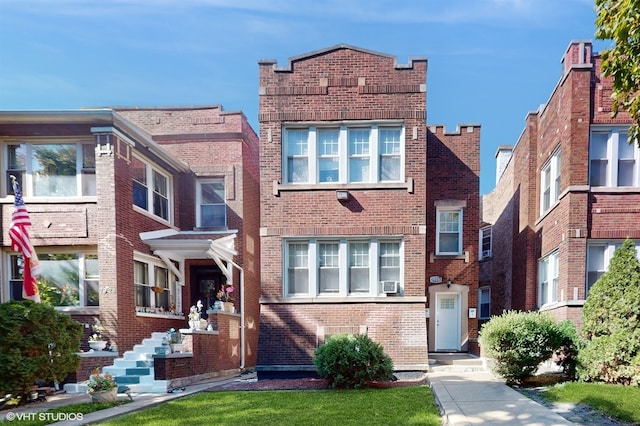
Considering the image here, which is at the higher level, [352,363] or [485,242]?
[485,242]

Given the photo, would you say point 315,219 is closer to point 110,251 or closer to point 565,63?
point 110,251

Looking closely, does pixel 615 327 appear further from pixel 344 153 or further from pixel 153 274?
pixel 153 274

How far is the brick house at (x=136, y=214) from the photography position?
394 inches

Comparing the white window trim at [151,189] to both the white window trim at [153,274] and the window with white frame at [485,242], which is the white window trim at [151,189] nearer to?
the white window trim at [153,274]

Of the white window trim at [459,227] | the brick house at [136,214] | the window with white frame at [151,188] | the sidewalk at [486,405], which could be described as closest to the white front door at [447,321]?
the white window trim at [459,227]

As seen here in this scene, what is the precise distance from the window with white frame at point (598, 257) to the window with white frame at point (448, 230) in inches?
143

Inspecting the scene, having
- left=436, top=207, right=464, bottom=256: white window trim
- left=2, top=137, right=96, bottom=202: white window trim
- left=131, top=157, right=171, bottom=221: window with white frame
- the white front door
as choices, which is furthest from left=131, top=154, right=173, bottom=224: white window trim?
the white front door

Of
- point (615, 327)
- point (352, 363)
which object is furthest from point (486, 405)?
point (615, 327)

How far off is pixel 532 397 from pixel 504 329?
52.0 inches

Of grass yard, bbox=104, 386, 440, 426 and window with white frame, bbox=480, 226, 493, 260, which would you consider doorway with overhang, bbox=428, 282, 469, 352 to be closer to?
grass yard, bbox=104, 386, 440, 426

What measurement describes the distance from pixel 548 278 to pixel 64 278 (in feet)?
47.0

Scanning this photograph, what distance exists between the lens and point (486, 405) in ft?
20.7

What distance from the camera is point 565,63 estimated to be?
10.6 m

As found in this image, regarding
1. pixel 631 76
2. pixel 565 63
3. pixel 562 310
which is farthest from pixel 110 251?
pixel 565 63
